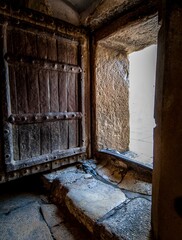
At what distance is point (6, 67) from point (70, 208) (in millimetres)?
1089

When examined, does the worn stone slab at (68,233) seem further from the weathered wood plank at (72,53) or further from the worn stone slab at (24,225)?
the weathered wood plank at (72,53)

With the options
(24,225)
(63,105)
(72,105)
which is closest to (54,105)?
(63,105)

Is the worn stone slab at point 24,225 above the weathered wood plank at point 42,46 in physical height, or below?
below

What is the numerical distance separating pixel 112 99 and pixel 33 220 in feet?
4.27

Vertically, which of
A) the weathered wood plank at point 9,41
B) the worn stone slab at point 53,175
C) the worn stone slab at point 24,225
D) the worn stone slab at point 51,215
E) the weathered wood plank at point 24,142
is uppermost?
the weathered wood plank at point 9,41

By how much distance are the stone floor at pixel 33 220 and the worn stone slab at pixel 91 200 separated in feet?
0.27

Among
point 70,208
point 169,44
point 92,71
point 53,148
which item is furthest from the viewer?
point 92,71

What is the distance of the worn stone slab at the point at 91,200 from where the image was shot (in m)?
0.94

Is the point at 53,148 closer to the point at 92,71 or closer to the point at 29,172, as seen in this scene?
the point at 29,172

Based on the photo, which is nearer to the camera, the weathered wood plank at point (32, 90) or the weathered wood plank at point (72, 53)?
the weathered wood plank at point (32, 90)

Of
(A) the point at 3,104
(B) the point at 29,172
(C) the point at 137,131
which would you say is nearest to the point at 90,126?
(B) the point at 29,172

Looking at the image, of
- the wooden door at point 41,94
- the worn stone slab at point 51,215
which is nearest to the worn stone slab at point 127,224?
the worn stone slab at point 51,215

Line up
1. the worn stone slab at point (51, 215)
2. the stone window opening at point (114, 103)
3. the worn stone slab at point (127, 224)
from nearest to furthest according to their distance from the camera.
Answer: the worn stone slab at point (127, 224), the worn stone slab at point (51, 215), the stone window opening at point (114, 103)

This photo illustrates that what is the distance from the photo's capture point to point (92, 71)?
1.66 metres
